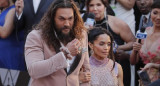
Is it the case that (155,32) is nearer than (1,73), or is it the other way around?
(155,32)

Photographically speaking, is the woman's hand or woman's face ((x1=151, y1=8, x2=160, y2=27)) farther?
woman's face ((x1=151, y1=8, x2=160, y2=27))

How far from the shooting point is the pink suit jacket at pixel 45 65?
322cm

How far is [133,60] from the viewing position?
4906mm

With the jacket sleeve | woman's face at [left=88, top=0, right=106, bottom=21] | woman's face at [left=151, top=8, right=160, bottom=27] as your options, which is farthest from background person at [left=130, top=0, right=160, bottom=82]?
the jacket sleeve

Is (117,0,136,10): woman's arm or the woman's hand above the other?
(117,0,136,10): woman's arm

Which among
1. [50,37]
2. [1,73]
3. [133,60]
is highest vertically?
[50,37]

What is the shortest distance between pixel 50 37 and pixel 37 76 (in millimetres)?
399

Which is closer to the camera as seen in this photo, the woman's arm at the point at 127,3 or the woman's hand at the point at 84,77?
the woman's hand at the point at 84,77

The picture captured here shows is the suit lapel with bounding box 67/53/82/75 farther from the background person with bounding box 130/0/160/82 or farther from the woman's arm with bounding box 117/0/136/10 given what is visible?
the woman's arm with bounding box 117/0/136/10

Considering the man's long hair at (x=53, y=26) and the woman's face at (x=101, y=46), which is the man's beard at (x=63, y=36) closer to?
the man's long hair at (x=53, y=26)

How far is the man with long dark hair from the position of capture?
3229mm

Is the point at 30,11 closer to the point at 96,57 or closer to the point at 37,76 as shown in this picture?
the point at 96,57

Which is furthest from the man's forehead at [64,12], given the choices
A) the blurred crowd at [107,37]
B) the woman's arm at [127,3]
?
the woman's arm at [127,3]

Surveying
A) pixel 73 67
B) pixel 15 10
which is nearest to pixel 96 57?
pixel 73 67
